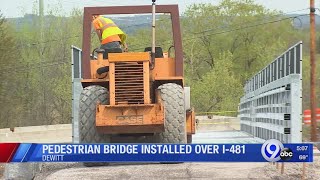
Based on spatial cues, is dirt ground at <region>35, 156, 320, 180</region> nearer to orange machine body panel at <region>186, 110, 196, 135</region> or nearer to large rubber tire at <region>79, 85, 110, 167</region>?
large rubber tire at <region>79, 85, 110, 167</region>

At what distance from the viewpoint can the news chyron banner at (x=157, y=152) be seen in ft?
26.7

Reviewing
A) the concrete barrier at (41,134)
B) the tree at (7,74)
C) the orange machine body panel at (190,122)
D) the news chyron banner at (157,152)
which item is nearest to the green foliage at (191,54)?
the tree at (7,74)

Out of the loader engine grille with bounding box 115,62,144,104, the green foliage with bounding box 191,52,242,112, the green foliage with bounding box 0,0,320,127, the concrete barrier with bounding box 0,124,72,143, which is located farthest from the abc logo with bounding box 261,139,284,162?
the green foliage with bounding box 191,52,242,112

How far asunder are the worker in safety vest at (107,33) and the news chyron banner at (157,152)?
5.02 meters

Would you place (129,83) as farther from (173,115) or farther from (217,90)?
(217,90)

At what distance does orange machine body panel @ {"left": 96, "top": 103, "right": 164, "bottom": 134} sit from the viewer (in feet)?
38.0

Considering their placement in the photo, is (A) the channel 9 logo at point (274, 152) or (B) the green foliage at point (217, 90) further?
(B) the green foliage at point (217, 90)

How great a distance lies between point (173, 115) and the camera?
468 inches

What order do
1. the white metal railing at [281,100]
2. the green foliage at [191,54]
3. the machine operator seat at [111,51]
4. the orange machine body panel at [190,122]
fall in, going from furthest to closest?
1. the green foliage at [191,54]
2. the orange machine body panel at [190,122]
3. the machine operator seat at [111,51]
4. the white metal railing at [281,100]

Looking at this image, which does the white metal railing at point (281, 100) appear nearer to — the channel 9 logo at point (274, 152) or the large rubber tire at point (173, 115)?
the large rubber tire at point (173, 115)

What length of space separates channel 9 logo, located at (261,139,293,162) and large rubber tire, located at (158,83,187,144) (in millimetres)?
3758

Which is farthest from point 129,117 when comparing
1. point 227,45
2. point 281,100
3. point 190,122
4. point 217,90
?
point 227,45

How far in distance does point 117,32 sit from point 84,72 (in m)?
0.97

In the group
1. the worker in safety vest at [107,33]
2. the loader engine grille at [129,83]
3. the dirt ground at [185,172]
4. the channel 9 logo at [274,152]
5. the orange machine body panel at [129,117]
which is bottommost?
the dirt ground at [185,172]
